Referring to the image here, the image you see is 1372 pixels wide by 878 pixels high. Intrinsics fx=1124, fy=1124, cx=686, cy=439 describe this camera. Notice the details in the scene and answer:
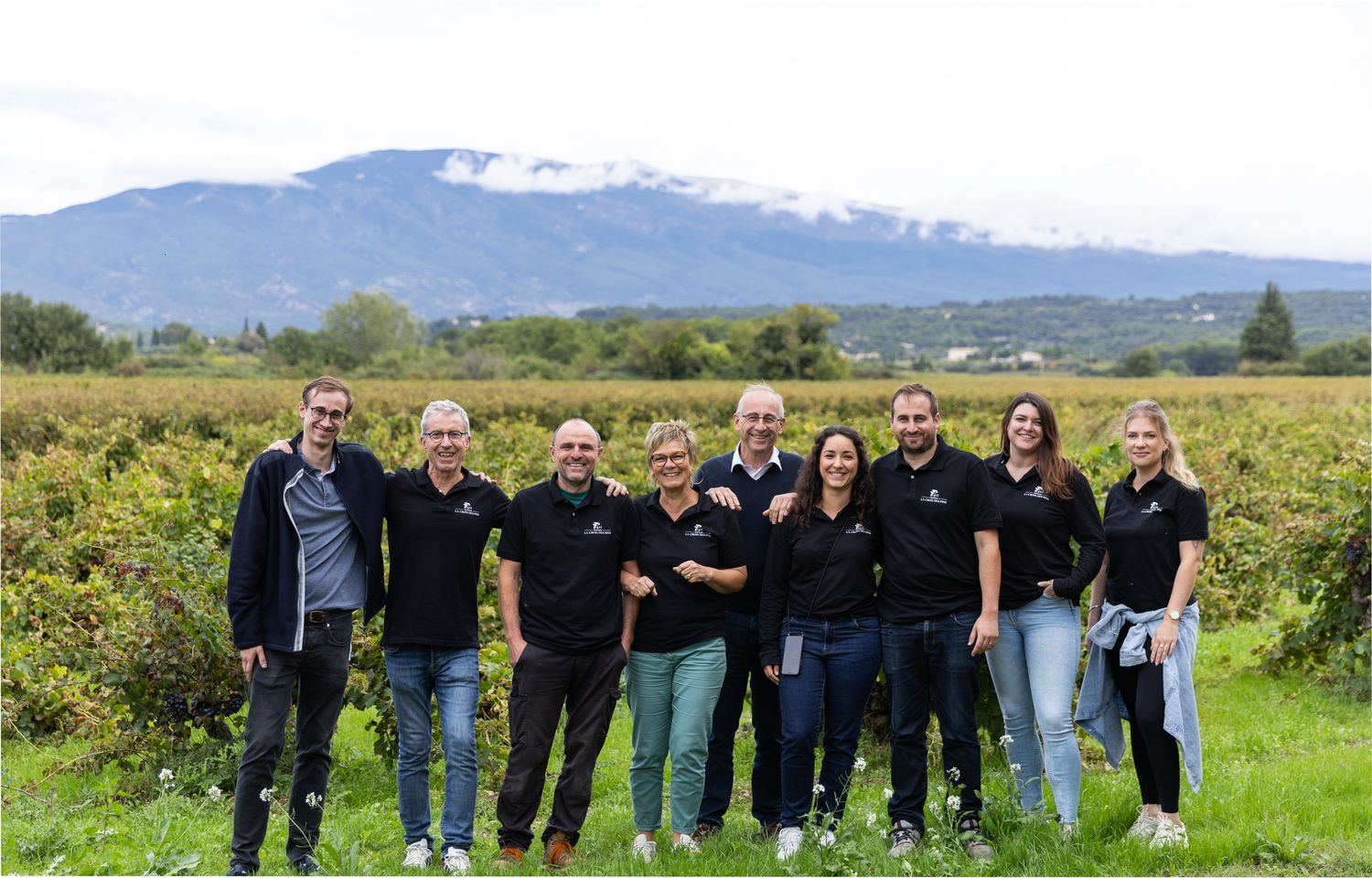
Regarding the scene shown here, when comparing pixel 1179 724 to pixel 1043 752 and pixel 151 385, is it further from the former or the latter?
pixel 151 385

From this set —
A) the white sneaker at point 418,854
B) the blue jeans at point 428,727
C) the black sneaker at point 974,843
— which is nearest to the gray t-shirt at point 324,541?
the blue jeans at point 428,727

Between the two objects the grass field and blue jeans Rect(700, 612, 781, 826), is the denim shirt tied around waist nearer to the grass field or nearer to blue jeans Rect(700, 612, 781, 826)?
the grass field

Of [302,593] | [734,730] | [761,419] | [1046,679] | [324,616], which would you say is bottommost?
[734,730]

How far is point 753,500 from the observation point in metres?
5.79

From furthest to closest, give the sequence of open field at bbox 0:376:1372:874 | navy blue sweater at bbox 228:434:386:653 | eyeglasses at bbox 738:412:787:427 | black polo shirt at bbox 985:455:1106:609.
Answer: eyeglasses at bbox 738:412:787:427
black polo shirt at bbox 985:455:1106:609
open field at bbox 0:376:1372:874
navy blue sweater at bbox 228:434:386:653

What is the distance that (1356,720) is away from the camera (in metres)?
7.93

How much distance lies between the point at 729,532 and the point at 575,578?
30.9 inches

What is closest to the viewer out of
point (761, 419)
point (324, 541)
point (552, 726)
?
point (324, 541)

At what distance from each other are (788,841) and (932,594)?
138cm

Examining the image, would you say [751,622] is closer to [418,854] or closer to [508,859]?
[508,859]

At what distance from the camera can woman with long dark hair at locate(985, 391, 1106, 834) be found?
17.8 feet

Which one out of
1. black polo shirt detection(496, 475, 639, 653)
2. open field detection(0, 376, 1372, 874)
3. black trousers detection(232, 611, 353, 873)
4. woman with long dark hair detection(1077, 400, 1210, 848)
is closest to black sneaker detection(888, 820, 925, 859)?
open field detection(0, 376, 1372, 874)

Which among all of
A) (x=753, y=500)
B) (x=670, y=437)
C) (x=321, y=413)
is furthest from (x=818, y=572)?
(x=321, y=413)

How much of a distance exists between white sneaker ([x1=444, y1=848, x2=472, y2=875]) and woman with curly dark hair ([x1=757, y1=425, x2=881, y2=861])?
1.50 metres
